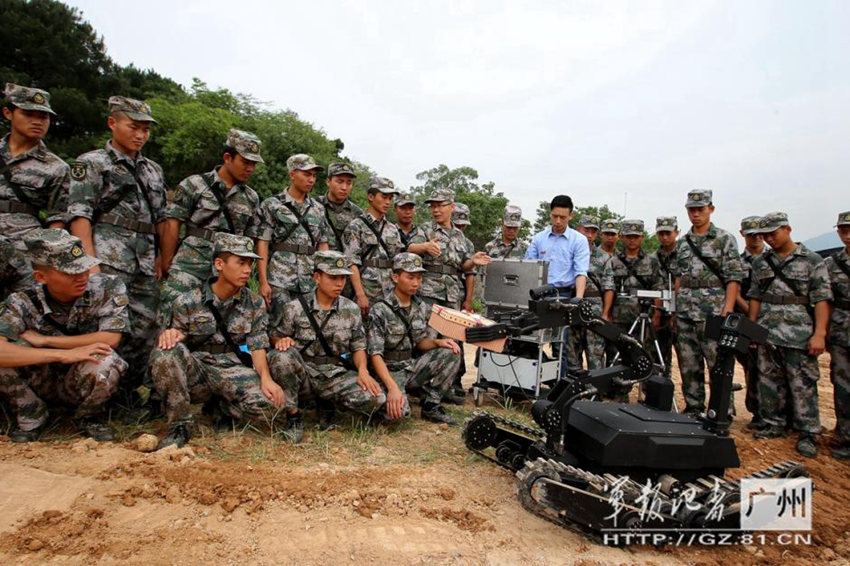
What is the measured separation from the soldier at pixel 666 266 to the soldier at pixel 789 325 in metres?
1.02

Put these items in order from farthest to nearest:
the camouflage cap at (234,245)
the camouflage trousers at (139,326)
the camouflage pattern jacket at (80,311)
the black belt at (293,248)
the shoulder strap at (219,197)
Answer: the black belt at (293,248), the shoulder strap at (219,197), the camouflage trousers at (139,326), the camouflage cap at (234,245), the camouflage pattern jacket at (80,311)

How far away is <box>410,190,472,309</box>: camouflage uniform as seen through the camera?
20.5 ft

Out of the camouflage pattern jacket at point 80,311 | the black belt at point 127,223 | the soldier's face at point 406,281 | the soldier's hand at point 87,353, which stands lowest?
the soldier's hand at point 87,353

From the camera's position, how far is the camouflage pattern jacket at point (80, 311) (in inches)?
149

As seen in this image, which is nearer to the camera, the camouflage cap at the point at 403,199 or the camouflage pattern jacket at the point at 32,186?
the camouflage pattern jacket at the point at 32,186

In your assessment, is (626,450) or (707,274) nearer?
(626,450)

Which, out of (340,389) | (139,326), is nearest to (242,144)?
(139,326)

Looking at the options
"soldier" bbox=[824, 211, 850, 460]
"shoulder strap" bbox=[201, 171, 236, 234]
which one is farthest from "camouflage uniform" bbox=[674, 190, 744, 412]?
"shoulder strap" bbox=[201, 171, 236, 234]

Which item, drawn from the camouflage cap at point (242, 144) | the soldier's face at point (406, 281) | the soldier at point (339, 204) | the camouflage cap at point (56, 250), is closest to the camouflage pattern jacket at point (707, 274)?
the soldier's face at point (406, 281)

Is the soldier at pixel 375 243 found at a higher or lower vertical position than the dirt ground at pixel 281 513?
higher

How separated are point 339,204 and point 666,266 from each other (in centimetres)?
428

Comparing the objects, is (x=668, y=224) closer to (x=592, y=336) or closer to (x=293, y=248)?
(x=592, y=336)

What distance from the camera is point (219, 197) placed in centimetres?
492

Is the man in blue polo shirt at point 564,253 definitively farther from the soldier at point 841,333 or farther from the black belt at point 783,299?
the soldier at point 841,333
